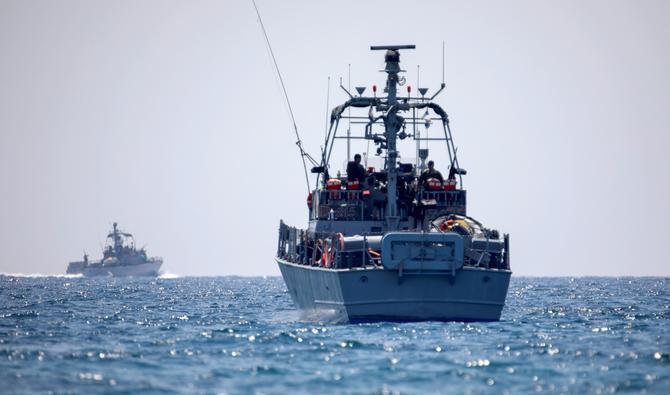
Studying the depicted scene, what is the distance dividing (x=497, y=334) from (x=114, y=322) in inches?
689

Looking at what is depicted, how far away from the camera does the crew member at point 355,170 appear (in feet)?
190

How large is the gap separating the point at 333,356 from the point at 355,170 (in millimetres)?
20763

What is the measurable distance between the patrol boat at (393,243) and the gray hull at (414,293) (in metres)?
0.04

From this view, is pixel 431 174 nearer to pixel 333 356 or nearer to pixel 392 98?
pixel 392 98

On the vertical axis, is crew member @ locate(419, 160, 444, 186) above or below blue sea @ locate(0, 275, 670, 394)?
above

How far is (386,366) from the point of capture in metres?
35.3

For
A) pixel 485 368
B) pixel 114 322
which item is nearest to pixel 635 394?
pixel 485 368

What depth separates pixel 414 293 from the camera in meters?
48.0

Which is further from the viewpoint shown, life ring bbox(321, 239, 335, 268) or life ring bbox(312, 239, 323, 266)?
life ring bbox(312, 239, 323, 266)

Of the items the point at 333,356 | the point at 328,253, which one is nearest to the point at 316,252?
the point at 328,253

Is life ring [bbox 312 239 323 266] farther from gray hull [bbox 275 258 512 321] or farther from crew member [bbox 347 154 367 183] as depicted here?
gray hull [bbox 275 258 512 321]

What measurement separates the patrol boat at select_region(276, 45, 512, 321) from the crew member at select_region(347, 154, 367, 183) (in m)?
0.30

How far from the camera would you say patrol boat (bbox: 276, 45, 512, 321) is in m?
47.7

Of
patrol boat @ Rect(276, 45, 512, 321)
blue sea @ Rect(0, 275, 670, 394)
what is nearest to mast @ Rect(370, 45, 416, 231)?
patrol boat @ Rect(276, 45, 512, 321)
